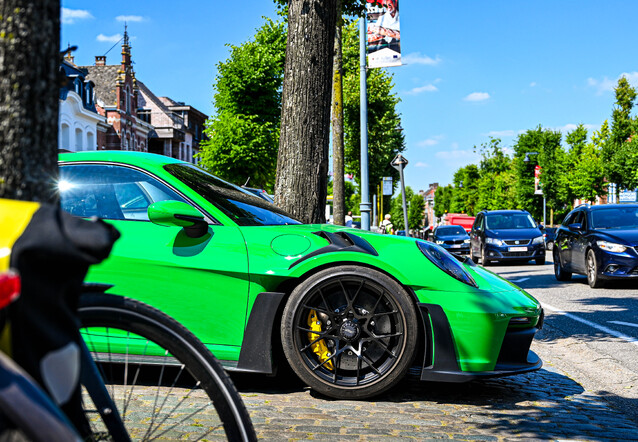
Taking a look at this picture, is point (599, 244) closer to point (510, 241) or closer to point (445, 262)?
point (510, 241)

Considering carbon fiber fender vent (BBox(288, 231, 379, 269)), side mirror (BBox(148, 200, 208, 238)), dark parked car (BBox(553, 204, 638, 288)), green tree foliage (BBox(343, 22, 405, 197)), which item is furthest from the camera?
green tree foliage (BBox(343, 22, 405, 197))

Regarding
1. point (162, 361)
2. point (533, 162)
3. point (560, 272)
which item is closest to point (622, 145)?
point (533, 162)

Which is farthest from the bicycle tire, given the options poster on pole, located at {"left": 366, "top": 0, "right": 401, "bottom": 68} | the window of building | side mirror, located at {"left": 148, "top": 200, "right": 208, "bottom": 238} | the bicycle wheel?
the window of building

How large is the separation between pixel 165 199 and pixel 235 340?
3.45ft

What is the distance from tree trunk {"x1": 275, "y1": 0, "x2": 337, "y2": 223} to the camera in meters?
7.04

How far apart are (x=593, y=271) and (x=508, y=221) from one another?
8.94 metres

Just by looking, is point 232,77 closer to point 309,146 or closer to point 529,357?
point 309,146

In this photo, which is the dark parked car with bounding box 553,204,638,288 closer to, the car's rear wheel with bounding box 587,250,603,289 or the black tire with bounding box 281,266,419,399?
the car's rear wheel with bounding box 587,250,603,289

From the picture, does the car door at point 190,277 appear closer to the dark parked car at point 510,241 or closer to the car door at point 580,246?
the car door at point 580,246

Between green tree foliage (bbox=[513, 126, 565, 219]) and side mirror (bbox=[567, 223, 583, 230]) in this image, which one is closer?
side mirror (bbox=[567, 223, 583, 230])

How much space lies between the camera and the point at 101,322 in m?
1.87

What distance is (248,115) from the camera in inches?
1645

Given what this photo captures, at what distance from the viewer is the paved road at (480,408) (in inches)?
143

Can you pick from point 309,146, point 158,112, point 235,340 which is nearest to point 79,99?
point 158,112
